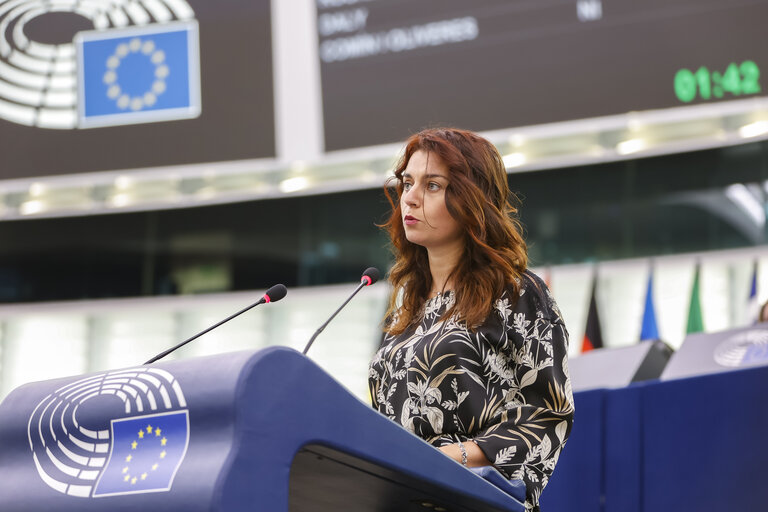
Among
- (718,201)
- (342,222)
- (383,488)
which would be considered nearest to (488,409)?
(383,488)

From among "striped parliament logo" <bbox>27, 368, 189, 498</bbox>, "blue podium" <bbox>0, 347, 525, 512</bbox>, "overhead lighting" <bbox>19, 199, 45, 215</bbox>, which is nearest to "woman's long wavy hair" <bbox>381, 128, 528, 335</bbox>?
"blue podium" <bbox>0, 347, 525, 512</bbox>

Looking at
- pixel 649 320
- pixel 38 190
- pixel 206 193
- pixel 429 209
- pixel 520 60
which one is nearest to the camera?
pixel 429 209

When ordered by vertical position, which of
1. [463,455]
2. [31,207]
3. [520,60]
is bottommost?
[463,455]

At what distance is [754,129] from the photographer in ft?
25.6

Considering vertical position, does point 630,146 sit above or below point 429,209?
above

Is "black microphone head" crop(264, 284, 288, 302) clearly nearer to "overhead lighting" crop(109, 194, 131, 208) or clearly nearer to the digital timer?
the digital timer

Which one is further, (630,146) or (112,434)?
(630,146)

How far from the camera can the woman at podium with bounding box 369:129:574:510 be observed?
1394mm

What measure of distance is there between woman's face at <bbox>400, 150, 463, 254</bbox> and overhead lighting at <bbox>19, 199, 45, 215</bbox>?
8.54m

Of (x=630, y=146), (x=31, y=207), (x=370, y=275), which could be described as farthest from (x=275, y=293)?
(x=31, y=207)

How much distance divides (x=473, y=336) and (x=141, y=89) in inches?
236

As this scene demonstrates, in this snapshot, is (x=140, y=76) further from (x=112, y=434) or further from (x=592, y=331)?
(x=112, y=434)

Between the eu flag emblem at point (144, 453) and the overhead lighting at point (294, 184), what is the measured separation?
8.14 metres

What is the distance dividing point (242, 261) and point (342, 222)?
1.07 m
